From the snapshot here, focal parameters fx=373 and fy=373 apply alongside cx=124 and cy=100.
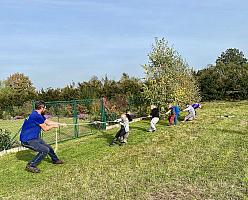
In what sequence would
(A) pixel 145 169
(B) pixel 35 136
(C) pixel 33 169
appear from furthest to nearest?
1. (B) pixel 35 136
2. (C) pixel 33 169
3. (A) pixel 145 169

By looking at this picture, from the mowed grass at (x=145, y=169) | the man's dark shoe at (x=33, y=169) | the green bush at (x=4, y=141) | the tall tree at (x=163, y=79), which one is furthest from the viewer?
the tall tree at (x=163, y=79)

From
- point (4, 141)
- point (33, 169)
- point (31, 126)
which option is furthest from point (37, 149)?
point (4, 141)

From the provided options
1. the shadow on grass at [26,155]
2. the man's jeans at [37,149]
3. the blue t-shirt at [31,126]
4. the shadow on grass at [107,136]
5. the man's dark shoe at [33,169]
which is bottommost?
the shadow on grass at [26,155]

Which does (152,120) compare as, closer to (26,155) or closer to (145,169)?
(26,155)

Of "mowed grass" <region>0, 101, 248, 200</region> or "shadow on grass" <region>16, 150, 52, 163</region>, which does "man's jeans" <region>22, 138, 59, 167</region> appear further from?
"shadow on grass" <region>16, 150, 52, 163</region>

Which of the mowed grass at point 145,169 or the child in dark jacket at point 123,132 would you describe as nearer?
the mowed grass at point 145,169

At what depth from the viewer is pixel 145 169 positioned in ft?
30.8

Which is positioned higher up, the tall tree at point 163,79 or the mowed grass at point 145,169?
the tall tree at point 163,79

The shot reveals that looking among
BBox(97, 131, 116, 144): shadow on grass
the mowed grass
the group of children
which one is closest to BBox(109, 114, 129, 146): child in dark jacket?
the group of children

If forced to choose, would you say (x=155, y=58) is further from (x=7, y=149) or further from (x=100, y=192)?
(x=100, y=192)

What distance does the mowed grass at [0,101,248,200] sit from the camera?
25.1 ft

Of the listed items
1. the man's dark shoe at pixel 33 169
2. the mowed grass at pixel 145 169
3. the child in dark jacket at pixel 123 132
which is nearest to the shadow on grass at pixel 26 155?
the mowed grass at pixel 145 169

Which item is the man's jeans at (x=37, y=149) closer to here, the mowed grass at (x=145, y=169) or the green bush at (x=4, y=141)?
the mowed grass at (x=145, y=169)

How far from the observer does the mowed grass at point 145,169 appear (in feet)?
25.1
